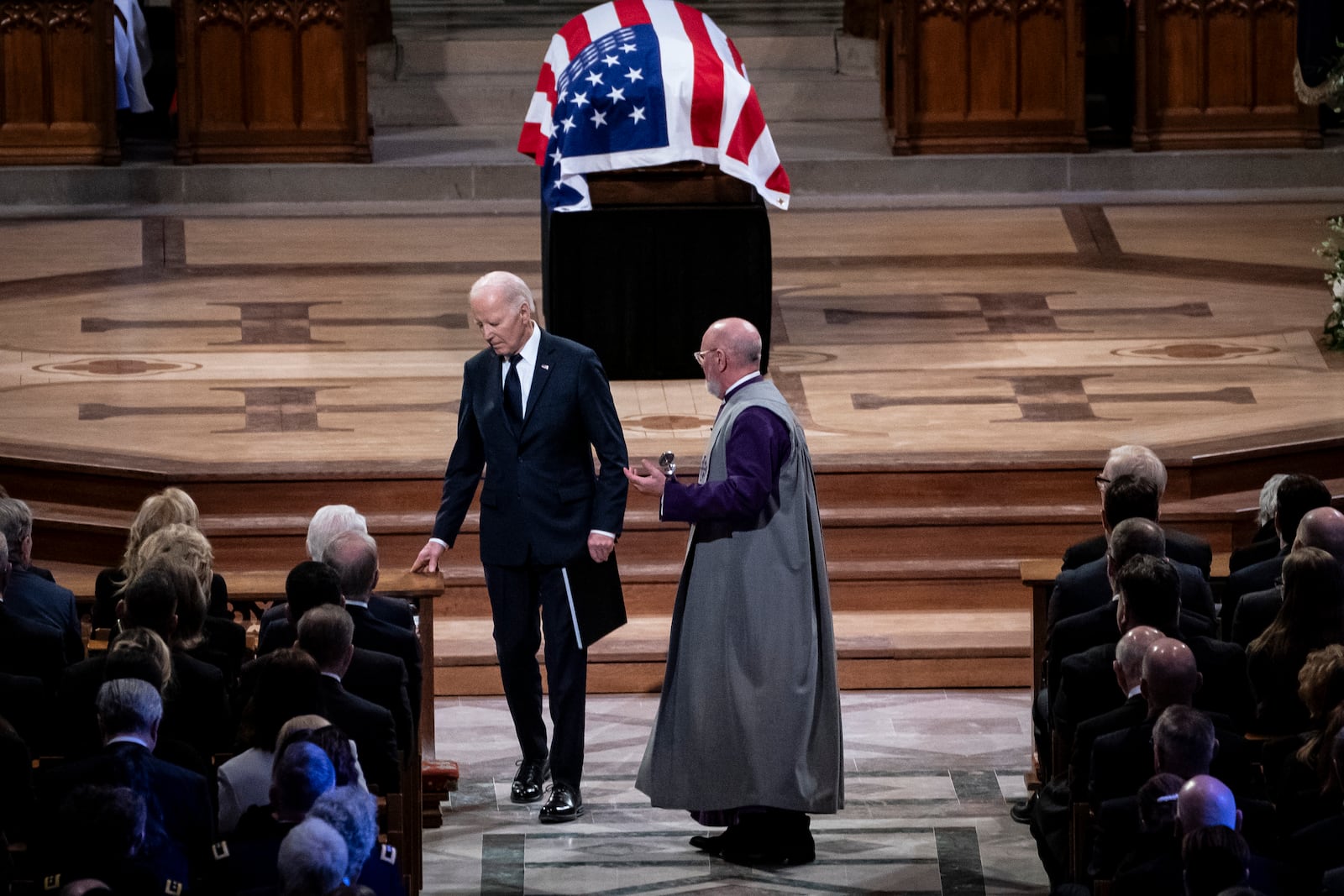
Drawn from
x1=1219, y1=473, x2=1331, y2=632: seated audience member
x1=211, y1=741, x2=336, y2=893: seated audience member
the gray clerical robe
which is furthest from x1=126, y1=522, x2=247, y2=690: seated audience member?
x1=1219, y1=473, x2=1331, y2=632: seated audience member

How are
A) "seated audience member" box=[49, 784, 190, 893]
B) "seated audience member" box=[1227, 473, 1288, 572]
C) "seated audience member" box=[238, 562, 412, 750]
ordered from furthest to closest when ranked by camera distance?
"seated audience member" box=[1227, 473, 1288, 572] < "seated audience member" box=[238, 562, 412, 750] < "seated audience member" box=[49, 784, 190, 893]

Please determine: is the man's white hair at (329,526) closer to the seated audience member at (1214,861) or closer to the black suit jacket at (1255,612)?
the black suit jacket at (1255,612)

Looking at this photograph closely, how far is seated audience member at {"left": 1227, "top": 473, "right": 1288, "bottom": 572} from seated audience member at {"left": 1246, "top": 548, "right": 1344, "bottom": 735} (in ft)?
3.01

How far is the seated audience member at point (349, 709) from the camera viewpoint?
5.27 m

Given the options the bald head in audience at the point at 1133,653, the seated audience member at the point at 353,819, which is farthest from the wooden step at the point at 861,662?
the seated audience member at the point at 353,819

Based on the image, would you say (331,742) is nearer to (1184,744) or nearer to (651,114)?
(1184,744)

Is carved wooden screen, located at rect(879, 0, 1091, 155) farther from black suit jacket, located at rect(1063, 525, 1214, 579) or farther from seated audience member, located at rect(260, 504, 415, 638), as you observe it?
seated audience member, located at rect(260, 504, 415, 638)

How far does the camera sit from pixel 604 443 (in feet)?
21.5

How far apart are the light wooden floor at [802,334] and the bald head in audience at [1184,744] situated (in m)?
4.19

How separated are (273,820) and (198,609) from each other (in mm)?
1123

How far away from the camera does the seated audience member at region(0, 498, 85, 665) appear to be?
616 cm

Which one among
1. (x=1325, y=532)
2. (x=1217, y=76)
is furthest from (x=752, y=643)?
(x=1217, y=76)

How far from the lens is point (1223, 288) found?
12.0 metres

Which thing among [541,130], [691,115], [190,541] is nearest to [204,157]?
[541,130]
